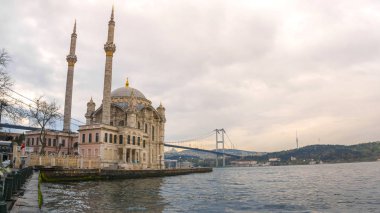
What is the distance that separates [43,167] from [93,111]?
32.6m

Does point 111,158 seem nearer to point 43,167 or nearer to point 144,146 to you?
point 144,146

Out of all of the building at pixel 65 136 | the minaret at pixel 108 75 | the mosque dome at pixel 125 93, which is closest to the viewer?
the minaret at pixel 108 75

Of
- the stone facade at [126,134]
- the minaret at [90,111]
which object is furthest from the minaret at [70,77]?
the minaret at [90,111]

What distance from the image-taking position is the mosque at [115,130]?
5465 centimetres

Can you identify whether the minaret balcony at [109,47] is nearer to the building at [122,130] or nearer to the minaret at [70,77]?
the building at [122,130]

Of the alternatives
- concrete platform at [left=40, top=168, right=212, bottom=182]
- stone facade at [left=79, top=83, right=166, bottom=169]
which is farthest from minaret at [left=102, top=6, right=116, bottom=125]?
concrete platform at [left=40, top=168, right=212, bottom=182]

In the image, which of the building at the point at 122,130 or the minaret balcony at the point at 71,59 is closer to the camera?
the building at the point at 122,130

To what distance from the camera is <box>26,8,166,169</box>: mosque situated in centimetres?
5465

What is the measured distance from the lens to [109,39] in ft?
189

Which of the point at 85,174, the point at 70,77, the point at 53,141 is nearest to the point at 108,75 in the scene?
the point at 70,77

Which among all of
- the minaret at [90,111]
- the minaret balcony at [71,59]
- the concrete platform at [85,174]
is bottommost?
the concrete platform at [85,174]

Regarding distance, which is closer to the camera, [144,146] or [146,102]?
[144,146]

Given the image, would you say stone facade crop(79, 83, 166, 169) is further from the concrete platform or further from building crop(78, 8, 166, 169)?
the concrete platform

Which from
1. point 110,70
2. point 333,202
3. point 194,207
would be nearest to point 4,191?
point 194,207
